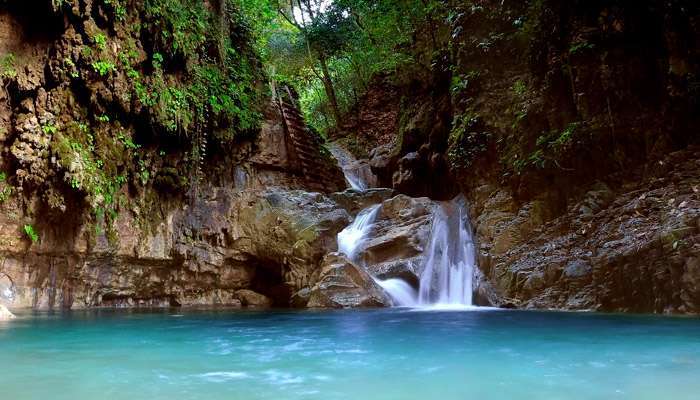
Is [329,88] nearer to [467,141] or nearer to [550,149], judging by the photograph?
[467,141]

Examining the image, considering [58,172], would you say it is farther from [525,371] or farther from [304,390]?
[525,371]

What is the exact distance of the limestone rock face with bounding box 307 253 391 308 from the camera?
1022 cm

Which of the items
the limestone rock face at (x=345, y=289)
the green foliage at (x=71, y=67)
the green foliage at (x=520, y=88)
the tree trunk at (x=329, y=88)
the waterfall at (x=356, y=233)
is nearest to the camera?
the green foliage at (x=71, y=67)

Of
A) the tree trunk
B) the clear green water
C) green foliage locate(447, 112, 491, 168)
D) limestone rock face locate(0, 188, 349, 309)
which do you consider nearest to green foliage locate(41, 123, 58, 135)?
limestone rock face locate(0, 188, 349, 309)

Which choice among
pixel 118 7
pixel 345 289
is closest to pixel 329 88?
pixel 118 7

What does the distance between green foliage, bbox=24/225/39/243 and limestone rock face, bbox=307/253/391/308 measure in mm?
5743

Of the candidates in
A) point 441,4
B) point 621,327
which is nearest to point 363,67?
point 441,4

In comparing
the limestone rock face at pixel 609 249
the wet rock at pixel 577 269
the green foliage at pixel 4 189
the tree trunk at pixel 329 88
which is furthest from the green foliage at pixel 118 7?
the tree trunk at pixel 329 88

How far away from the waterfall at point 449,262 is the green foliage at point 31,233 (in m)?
8.13

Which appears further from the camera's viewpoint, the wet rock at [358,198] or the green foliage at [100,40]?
the wet rock at [358,198]

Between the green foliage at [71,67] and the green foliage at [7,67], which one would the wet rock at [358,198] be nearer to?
the green foliage at [71,67]

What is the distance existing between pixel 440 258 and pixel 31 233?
28.6 feet

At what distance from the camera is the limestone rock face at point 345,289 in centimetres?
1022

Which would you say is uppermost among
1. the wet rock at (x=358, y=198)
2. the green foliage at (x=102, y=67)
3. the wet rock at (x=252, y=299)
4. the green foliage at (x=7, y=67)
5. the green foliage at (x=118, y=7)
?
the green foliage at (x=118, y=7)
